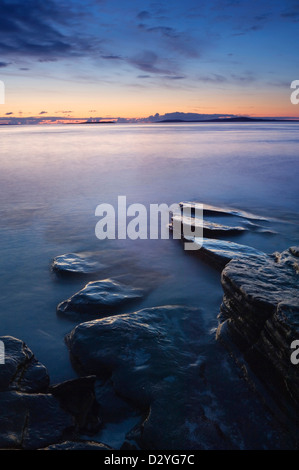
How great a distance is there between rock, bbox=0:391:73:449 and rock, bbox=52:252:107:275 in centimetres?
328

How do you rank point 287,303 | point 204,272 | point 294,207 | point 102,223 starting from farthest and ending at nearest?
point 294,207
point 102,223
point 204,272
point 287,303

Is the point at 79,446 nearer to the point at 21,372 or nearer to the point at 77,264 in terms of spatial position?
the point at 21,372

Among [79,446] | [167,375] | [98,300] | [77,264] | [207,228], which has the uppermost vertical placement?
[207,228]

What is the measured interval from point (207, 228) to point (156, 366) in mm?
4986

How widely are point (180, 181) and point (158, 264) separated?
11015 mm

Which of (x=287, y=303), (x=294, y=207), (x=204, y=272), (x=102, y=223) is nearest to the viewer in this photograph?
(x=287, y=303)

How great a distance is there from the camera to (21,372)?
11.7ft

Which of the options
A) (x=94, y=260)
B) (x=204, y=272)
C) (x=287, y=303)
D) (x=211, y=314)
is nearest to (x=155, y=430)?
(x=287, y=303)

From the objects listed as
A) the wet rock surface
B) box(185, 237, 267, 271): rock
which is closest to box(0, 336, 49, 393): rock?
the wet rock surface

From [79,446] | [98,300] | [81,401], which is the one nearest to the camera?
[79,446]

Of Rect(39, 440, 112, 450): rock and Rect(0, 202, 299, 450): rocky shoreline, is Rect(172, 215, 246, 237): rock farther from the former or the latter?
Rect(39, 440, 112, 450): rock

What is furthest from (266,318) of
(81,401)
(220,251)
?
(220,251)

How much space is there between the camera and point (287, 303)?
3.38 meters
